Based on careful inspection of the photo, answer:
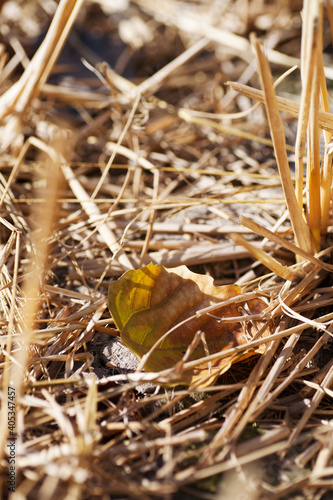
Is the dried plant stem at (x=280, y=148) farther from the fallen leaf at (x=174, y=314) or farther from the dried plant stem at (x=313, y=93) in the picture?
the fallen leaf at (x=174, y=314)

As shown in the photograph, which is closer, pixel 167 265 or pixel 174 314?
pixel 174 314

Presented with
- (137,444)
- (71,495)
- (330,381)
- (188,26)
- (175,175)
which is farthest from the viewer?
(188,26)

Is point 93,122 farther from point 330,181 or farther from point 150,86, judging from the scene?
point 330,181

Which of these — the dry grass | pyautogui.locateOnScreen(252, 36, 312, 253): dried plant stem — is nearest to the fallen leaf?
the dry grass

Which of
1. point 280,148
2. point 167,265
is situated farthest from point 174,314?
point 280,148

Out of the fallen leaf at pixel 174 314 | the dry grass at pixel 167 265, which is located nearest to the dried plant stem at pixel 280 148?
the dry grass at pixel 167 265

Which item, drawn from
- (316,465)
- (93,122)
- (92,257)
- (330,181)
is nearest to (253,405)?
(316,465)

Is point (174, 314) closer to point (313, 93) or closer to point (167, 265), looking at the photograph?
point (167, 265)
